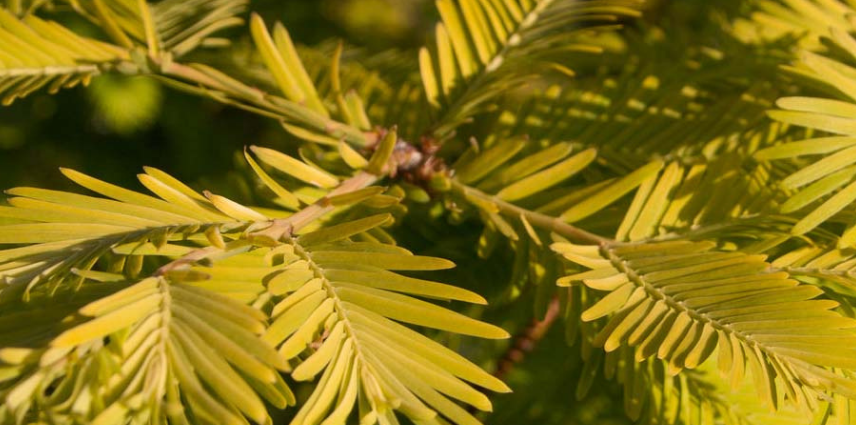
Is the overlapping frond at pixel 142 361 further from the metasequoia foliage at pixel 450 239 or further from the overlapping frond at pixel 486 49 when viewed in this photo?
the overlapping frond at pixel 486 49

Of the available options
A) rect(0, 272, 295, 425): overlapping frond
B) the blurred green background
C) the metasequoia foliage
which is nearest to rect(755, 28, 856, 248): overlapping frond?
the metasequoia foliage

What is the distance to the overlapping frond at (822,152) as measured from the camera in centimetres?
47

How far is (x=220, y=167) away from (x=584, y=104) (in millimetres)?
580

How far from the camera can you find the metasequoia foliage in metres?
0.36

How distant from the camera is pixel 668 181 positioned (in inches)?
21.0

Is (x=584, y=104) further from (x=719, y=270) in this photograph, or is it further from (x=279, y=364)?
(x=279, y=364)

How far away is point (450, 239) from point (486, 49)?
0.56ft

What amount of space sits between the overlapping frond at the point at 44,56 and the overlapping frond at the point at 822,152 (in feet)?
1.61

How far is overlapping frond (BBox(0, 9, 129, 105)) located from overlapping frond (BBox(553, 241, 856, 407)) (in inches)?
15.5

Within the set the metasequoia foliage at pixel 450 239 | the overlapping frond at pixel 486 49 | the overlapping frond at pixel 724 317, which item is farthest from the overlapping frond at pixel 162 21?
the overlapping frond at pixel 724 317

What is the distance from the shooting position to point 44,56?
0.58m

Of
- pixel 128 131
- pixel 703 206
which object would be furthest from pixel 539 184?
pixel 128 131

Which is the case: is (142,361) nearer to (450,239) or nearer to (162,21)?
(450,239)

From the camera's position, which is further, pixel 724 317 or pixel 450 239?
pixel 450 239
